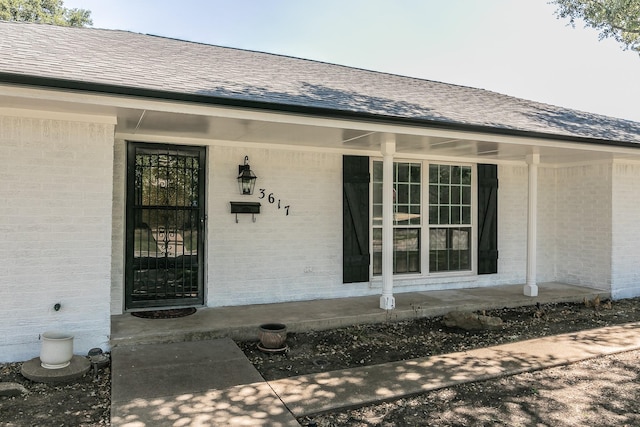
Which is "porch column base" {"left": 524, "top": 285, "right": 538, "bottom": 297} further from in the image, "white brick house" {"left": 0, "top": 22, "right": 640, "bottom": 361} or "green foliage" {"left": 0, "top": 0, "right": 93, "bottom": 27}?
"green foliage" {"left": 0, "top": 0, "right": 93, "bottom": 27}

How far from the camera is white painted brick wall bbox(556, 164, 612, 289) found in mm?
7637

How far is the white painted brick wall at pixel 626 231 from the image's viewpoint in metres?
7.58

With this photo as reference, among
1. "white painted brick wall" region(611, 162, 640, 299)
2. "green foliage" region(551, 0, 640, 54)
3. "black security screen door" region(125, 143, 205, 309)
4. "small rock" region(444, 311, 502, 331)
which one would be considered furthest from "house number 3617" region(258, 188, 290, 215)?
"green foliage" region(551, 0, 640, 54)

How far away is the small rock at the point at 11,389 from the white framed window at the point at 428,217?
4888 millimetres

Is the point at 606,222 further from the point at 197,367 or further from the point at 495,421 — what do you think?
the point at 197,367

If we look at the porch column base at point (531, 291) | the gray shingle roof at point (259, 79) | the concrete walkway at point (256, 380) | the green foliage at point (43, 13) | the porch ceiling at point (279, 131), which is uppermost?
the green foliage at point (43, 13)

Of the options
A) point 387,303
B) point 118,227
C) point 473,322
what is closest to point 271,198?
point 118,227

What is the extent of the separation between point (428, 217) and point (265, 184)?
9.66ft

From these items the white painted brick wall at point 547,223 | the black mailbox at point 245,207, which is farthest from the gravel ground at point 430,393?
the white painted brick wall at point 547,223

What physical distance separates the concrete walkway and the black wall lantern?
2154 millimetres

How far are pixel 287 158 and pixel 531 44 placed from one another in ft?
59.2

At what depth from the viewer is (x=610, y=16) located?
13.4 meters

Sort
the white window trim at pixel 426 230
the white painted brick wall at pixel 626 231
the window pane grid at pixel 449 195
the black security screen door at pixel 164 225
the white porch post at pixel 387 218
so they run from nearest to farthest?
the black security screen door at pixel 164 225, the white porch post at pixel 387 218, the white window trim at pixel 426 230, the window pane grid at pixel 449 195, the white painted brick wall at pixel 626 231

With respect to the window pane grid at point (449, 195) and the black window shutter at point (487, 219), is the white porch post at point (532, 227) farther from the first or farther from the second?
the window pane grid at point (449, 195)
